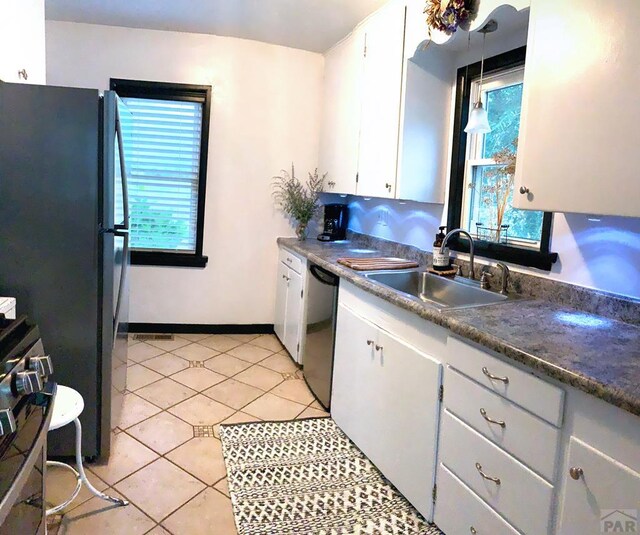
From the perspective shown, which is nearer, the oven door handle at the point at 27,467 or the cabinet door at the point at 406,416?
the oven door handle at the point at 27,467

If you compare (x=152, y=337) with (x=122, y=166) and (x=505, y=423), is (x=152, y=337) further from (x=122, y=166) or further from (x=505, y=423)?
(x=505, y=423)

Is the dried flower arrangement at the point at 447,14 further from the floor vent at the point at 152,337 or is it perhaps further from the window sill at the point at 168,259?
the floor vent at the point at 152,337

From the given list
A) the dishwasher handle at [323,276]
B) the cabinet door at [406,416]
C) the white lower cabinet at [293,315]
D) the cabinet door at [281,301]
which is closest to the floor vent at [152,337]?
the cabinet door at [281,301]

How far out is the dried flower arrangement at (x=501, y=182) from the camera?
7.77 feet

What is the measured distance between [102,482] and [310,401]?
49.5 inches

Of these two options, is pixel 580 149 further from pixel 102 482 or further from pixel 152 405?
pixel 152 405

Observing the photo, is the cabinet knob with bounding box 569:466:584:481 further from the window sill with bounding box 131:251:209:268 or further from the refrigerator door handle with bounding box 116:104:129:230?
the window sill with bounding box 131:251:209:268

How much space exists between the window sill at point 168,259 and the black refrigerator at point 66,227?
6.29ft

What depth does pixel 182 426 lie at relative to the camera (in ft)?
8.62

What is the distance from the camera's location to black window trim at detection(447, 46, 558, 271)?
2076 millimetres

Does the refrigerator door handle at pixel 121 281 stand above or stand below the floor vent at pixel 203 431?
above

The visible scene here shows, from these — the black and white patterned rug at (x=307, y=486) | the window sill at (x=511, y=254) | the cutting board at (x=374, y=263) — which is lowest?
the black and white patterned rug at (x=307, y=486)

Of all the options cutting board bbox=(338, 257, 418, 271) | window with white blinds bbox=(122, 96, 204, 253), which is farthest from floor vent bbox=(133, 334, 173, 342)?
cutting board bbox=(338, 257, 418, 271)

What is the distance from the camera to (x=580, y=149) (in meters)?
1.49
